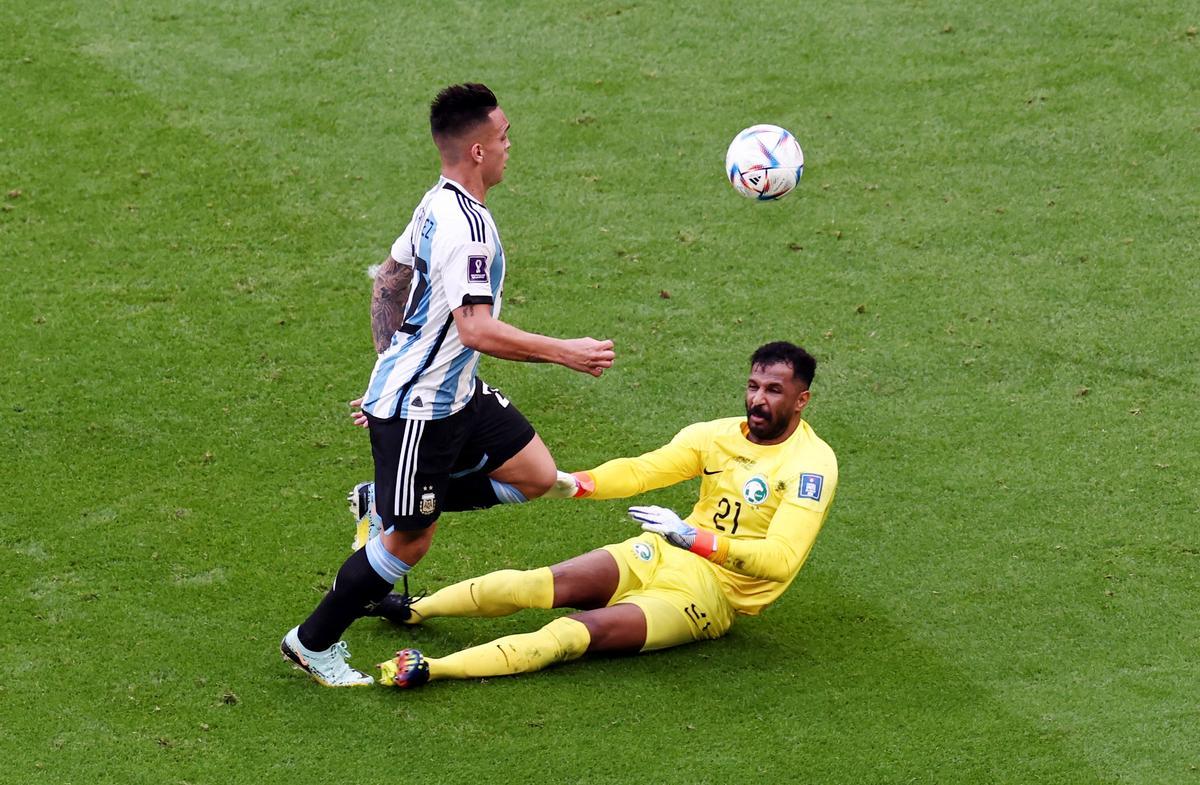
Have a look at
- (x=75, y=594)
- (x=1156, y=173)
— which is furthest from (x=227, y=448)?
(x=1156, y=173)

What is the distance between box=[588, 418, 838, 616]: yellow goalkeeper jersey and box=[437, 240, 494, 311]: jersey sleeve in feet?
4.71

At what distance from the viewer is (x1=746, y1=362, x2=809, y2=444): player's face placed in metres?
7.17

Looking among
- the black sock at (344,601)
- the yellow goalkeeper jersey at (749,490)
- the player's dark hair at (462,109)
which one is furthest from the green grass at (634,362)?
the player's dark hair at (462,109)

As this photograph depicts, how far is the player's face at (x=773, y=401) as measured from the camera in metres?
7.17

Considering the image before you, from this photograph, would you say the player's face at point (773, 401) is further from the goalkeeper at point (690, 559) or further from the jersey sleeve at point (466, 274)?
the jersey sleeve at point (466, 274)

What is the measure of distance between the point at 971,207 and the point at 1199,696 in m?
5.39

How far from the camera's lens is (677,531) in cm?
645

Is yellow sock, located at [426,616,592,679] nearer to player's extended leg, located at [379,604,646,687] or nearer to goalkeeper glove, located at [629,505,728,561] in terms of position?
player's extended leg, located at [379,604,646,687]

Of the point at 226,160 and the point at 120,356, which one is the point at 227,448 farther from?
the point at 226,160

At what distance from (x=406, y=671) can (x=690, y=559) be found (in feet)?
4.78

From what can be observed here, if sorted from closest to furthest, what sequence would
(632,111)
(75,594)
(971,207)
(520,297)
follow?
(75,594)
(520,297)
(971,207)
(632,111)

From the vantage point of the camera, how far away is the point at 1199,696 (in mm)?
6715

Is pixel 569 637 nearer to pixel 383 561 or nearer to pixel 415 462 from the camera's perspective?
pixel 383 561

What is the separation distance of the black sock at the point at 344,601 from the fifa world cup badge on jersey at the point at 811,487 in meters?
1.90
